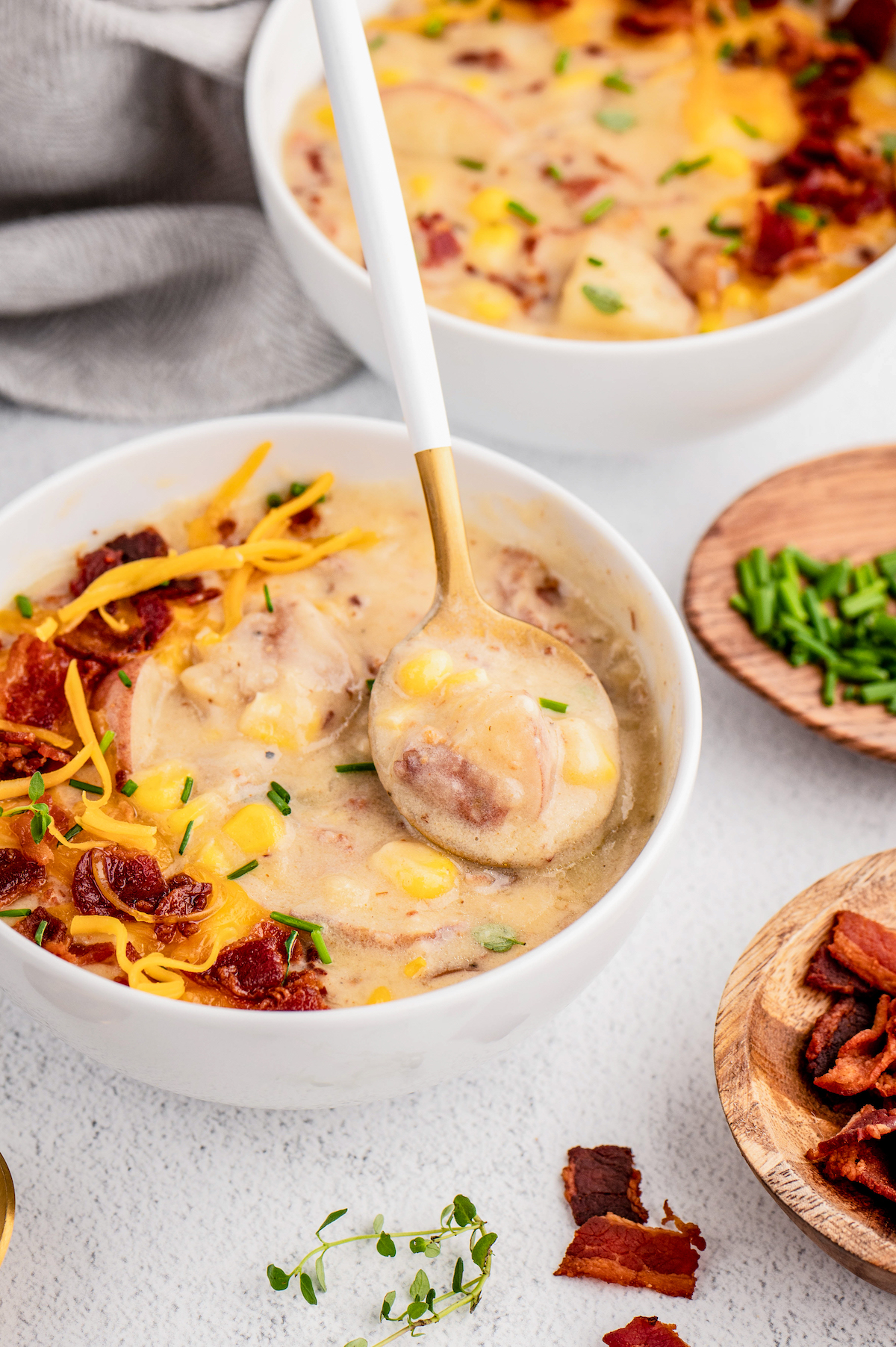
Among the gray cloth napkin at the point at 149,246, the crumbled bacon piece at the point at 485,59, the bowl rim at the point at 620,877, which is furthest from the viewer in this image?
the crumbled bacon piece at the point at 485,59

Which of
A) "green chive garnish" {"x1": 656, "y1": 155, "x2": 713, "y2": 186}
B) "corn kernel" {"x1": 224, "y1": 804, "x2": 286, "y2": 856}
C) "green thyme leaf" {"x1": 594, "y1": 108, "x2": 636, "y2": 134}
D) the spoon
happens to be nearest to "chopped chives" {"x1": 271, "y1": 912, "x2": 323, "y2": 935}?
"corn kernel" {"x1": 224, "y1": 804, "x2": 286, "y2": 856}

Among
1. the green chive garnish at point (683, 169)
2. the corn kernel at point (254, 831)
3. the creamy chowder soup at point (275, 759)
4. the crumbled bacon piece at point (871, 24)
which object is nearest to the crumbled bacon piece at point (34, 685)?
the creamy chowder soup at point (275, 759)

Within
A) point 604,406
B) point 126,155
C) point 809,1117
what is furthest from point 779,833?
point 126,155

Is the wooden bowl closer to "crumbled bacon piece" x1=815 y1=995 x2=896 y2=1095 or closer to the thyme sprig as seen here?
"crumbled bacon piece" x1=815 y1=995 x2=896 y2=1095

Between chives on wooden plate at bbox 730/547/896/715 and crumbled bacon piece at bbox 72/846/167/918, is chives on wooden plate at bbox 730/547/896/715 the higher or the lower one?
the lower one

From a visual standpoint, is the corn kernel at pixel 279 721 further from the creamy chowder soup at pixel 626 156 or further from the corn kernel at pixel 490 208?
the corn kernel at pixel 490 208

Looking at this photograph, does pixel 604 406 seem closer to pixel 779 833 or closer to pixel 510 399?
pixel 510 399
